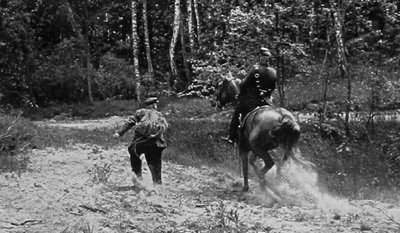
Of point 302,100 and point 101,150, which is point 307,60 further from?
point 101,150

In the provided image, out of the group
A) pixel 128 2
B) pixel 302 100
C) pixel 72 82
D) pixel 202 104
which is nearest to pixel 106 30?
pixel 128 2

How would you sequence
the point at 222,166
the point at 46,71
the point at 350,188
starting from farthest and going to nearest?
1. the point at 46,71
2. the point at 222,166
3. the point at 350,188

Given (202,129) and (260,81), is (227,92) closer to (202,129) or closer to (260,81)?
(260,81)

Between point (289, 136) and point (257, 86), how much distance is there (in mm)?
1543


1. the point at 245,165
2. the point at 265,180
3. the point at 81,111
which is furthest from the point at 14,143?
the point at 81,111

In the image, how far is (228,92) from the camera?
12070mm

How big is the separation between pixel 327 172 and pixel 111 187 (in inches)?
210

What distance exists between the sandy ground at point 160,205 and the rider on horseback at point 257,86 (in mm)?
1454

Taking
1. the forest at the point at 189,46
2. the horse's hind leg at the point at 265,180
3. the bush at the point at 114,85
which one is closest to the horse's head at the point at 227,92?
the horse's hind leg at the point at 265,180

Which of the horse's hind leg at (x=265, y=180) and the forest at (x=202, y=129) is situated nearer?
the forest at (x=202, y=129)

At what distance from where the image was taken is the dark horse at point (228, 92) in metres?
12.0

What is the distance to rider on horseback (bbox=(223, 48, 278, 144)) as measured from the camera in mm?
11281

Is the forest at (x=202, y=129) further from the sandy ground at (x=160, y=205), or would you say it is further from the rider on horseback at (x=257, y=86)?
the rider on horseback at (x=257, y=86)

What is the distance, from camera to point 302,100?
75.4ft
